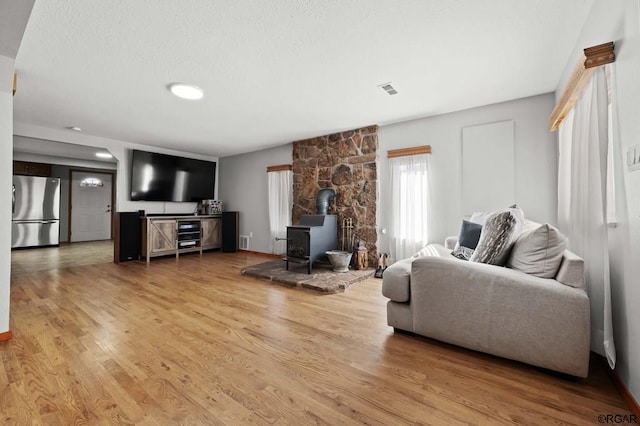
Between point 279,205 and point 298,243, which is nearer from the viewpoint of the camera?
point 298,243

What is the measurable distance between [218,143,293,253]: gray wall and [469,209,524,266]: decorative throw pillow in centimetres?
413

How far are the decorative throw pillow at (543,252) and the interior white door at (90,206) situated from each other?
10328 mm

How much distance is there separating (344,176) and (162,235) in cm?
382

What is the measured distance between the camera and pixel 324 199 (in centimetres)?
450

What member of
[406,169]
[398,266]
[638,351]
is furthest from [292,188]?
[638,351]

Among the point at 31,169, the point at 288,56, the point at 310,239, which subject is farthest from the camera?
the point at 31,169

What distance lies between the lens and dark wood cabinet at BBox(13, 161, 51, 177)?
6.54 m

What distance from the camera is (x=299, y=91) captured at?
2963 millimetres

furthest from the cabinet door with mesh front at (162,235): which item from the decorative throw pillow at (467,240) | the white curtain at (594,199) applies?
the white curtain at (594,199)

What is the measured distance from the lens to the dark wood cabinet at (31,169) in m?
6.54

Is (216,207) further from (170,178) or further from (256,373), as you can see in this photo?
(256,373)

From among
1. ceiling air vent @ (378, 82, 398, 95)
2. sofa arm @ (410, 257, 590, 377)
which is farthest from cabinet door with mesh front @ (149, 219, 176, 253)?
sofa arm @ (410, 257, 590, 377)

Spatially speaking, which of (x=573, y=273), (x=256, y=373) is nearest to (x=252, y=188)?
(x=256, y=373)

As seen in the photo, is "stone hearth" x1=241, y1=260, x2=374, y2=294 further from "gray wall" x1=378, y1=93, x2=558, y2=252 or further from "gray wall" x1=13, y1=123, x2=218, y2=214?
"gray wall" x1=13, y1=123, x2=218, y2=214
